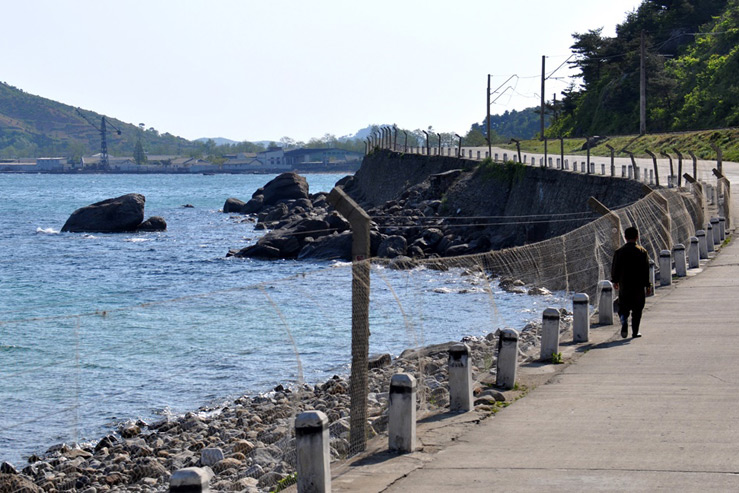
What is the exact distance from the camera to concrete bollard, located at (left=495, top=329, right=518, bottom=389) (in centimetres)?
1104

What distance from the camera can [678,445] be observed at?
8.49 m

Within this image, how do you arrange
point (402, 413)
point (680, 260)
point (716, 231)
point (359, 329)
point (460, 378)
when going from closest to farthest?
point (402, 413) → point (359, 329) → point (460, 378) → point (680, 260) → point (716, 231)

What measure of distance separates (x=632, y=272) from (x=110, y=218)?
5910 centimetres

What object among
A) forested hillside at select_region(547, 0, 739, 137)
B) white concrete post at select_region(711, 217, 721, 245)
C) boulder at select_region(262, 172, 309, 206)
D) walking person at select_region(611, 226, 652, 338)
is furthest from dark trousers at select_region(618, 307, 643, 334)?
boulder at select_region(262, 172, 309, 206)

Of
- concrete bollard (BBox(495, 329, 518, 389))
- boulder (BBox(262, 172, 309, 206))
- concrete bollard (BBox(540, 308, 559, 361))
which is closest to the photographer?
concrete bollard (BBox(495, 329, 518, 389))

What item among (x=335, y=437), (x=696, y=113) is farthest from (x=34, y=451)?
(x=696, y=113)

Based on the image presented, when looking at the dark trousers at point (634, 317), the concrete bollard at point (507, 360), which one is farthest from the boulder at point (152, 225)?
the concrete bollard at point (507, 360)

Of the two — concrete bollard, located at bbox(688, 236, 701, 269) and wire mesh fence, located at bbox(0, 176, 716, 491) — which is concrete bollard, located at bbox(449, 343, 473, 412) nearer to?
wire mesh fence, located at bbox(0, 176, 716, 491)

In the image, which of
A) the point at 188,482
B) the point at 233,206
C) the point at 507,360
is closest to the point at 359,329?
the point at 507,360

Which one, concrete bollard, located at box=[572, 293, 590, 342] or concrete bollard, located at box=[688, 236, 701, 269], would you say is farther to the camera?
concrete bollard, located at box=[688, 236, 701, 269]

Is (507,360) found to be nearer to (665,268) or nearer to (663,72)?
(665,268)

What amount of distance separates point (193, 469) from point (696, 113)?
7285 cm

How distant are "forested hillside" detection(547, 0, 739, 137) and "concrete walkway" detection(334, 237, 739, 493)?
59.5 meters

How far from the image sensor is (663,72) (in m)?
83.3
